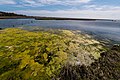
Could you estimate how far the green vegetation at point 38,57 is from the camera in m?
15.1

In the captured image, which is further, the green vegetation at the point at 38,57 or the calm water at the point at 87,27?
the calm water at the point at 87,27

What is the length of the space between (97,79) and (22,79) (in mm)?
6190

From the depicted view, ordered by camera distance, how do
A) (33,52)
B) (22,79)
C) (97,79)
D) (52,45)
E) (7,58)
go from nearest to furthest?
(22,79) < (97,79) < (7,58) < (33,52) < (52,45)

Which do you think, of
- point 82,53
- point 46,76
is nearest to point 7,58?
point 46,76

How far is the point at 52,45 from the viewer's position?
20.6 meters

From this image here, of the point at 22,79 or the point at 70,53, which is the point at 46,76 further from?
the point at 70,53

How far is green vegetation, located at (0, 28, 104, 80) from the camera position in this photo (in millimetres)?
15141

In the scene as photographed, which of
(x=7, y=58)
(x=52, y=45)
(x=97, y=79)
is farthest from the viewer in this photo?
(x=52, y=45)

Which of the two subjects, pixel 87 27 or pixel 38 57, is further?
pixel 87 27

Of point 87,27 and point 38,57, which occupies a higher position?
point 38,57

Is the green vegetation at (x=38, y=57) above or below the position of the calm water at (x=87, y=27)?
above

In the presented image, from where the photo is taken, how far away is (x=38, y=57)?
17594mm

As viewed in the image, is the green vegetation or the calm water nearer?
the green vegetation

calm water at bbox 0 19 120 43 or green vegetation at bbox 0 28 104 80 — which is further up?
green vegetation at bbox 0 28 104 80
